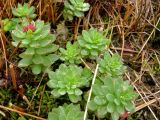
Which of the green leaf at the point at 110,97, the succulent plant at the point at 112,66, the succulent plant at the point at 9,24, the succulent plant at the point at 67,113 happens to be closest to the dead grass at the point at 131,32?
the succulent plant at the point at 9,24

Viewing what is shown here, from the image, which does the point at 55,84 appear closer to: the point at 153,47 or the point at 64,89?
the point at 64,89

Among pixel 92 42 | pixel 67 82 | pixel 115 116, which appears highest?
pixel 92 42

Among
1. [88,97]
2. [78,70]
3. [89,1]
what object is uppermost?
[89,1]

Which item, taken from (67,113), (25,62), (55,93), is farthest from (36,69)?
(67,113)

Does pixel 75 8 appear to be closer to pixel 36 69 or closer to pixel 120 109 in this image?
pixel 36 69

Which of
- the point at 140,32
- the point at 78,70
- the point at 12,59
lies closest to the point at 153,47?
the point at 140,32

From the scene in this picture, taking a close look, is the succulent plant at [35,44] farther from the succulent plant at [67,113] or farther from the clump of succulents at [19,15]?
the succulent plant at [67,113]

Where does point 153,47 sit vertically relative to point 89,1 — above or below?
below
